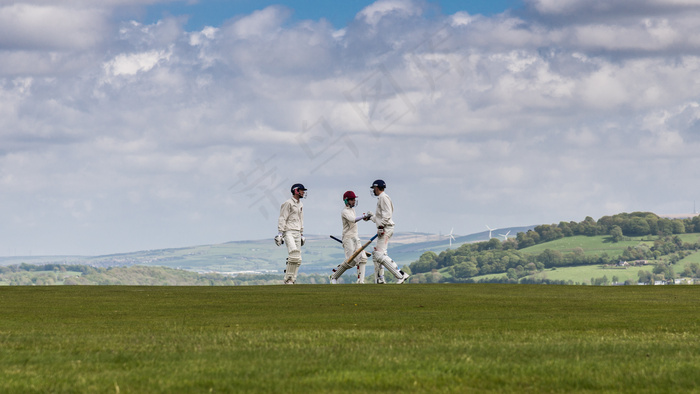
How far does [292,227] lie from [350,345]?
24.8 meters

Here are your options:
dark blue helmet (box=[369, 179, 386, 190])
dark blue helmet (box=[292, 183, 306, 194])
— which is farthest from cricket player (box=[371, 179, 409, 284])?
dark blue helmet (box=[292, 183, 306, 194])

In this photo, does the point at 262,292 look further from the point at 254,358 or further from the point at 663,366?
the point at 663,366

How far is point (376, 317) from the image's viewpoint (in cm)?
1975

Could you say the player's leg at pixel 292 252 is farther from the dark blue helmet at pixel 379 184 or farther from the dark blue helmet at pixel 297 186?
the dark blue helmet at pixel 379 184

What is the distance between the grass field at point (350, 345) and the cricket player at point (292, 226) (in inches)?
509

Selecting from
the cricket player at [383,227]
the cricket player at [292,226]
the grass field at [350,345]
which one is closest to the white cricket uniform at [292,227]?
the cricket player at [292,226]

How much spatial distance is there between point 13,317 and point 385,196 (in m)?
18.9

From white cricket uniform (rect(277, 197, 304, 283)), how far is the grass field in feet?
42.3

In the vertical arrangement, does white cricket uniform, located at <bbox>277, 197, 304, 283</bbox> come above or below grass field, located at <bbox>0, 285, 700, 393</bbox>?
above

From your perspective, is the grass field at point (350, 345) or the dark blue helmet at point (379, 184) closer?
the grass field at point (350, 345)

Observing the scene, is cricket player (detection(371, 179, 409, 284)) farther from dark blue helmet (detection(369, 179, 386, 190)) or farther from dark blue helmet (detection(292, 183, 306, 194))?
dark blue helmet (detection(292, 183, 306, 194))

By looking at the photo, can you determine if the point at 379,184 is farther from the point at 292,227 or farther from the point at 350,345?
the point at 350,345

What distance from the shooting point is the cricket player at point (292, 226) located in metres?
38.5

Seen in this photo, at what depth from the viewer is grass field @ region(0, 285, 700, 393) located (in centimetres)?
1092
